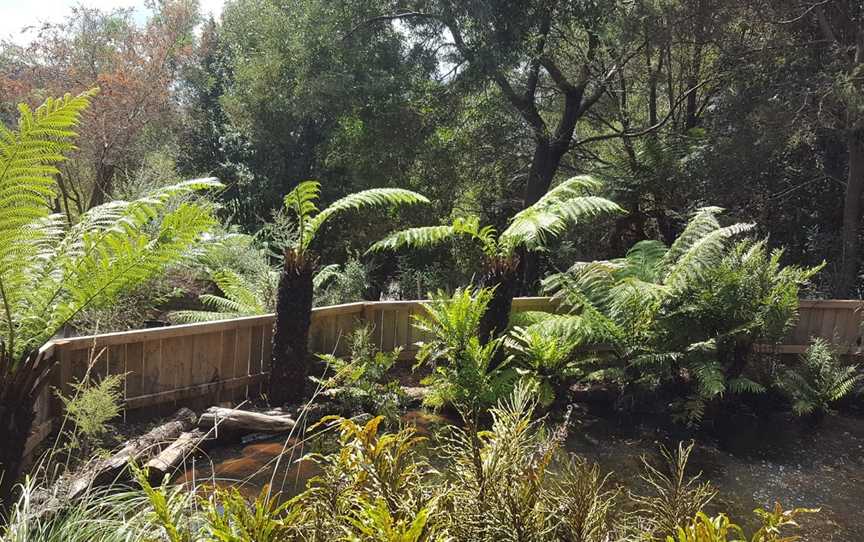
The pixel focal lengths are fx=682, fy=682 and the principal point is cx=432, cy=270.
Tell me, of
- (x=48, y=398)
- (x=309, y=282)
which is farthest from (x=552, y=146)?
(x=48, y=398)

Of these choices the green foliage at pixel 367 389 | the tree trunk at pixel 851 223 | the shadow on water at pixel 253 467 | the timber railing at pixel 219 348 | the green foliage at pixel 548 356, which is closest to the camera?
the shadow on water at pixel 253 467

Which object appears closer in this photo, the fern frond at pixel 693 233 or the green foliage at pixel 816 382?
the green foliage at pixel 816 382

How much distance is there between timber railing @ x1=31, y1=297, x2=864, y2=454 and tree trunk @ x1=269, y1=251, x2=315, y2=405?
0.33 metres

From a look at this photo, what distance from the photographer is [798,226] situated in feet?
34.4

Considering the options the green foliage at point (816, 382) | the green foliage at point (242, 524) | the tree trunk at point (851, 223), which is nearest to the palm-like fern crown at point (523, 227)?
the green foliage at point (816, 382)

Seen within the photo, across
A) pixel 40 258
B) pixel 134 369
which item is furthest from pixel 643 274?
pixel 40 258

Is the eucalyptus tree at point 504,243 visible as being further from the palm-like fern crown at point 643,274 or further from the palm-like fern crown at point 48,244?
the palm-like fern crown at point 48,244

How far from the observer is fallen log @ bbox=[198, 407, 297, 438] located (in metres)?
5.55

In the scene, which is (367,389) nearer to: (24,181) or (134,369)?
(134,369)

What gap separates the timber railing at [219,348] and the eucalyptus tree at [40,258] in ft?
3.05

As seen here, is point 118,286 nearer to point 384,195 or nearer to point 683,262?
point 384,195

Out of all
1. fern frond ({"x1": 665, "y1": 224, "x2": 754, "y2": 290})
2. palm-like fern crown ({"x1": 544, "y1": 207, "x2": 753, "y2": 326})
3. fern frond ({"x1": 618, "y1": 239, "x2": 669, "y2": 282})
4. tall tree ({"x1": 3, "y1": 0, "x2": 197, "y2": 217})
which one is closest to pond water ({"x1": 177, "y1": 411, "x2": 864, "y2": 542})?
palm-like fern crown ({"x1": 544, "y1": 207, "x2": 753, "y2": 326})

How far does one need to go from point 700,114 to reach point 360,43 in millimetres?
5915

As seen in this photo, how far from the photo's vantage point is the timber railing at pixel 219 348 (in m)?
5.18
